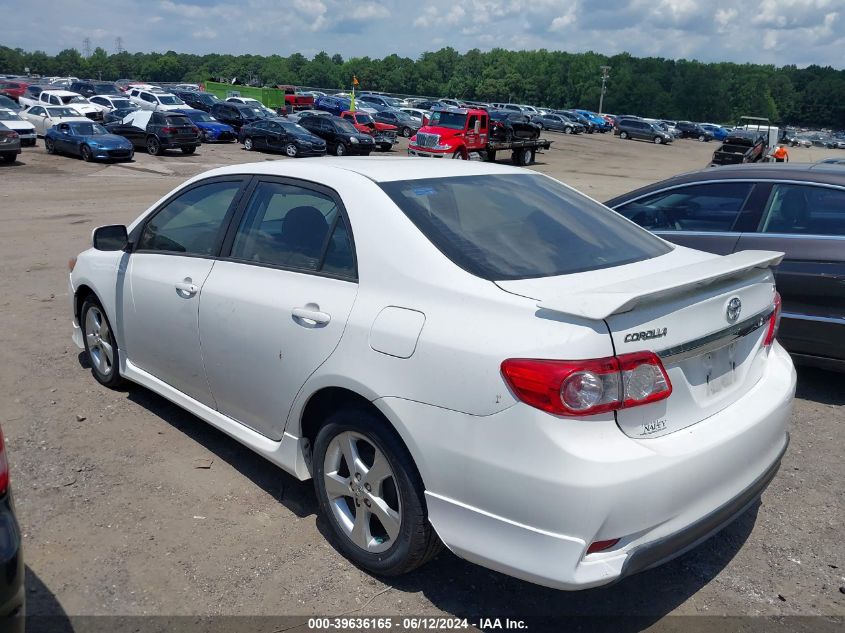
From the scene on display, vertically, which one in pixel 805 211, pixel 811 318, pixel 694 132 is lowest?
pixel 694 132

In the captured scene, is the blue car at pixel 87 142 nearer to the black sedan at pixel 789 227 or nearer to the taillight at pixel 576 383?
the black sedan at pixel 789 227

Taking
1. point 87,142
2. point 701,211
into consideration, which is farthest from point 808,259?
point 87,142

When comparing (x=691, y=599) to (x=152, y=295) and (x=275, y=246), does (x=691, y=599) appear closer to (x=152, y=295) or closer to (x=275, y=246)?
(x=275, y=246)

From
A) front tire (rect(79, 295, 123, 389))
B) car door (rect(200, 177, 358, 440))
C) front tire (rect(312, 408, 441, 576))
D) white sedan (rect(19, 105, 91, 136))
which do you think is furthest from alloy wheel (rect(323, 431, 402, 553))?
white sedan (rect(19, 105, 91, 136))

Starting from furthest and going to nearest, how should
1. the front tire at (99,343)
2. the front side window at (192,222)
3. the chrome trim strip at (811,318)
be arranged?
the chrome trim strip at (811,318) → the front tire at (99,343) → the front side window at (192,222)

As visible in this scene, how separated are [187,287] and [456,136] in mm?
26904

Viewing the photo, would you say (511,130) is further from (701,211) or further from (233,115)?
(701,211)

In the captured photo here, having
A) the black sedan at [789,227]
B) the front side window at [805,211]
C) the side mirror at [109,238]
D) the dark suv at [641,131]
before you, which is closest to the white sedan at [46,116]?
the side mirror at [109,238]

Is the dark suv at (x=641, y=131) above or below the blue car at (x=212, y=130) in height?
above

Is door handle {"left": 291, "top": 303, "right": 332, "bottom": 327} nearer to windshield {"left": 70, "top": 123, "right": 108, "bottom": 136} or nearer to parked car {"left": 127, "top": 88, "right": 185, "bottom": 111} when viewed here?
windshield {"left": 70, "top": 123, "right": 108, "bottom": 136}

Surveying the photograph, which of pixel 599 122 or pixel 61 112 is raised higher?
pixel 599 122

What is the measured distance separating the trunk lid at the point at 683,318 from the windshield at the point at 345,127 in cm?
3118

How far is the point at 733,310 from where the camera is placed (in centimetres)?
301

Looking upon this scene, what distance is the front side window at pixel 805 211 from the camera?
544cm
